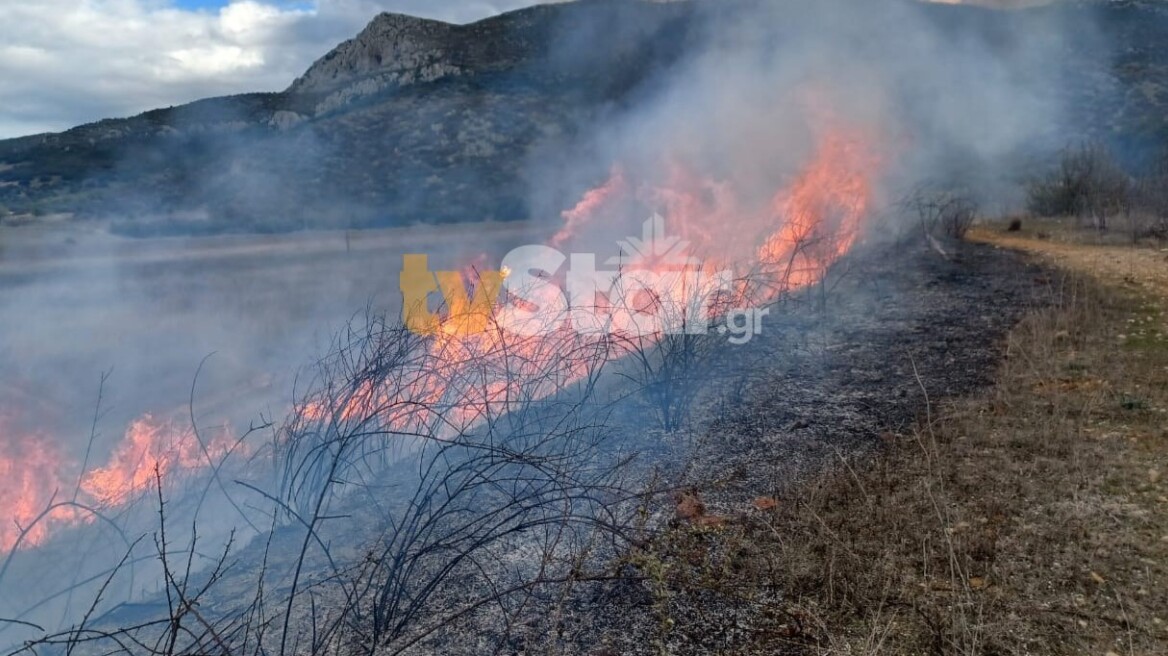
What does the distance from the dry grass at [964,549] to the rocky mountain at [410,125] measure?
11922mm

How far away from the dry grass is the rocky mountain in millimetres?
11922

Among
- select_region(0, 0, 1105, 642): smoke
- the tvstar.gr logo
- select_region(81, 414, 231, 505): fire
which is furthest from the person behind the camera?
select_region(0, 0, 1105, 642): smoke

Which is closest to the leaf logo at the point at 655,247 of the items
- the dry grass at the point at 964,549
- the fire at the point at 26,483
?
Result: the dry grass at the point at 964,549

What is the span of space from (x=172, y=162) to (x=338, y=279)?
11.8 m

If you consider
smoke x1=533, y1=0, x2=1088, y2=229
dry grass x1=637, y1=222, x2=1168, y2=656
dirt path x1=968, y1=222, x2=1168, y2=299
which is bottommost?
dry grass x1=637, y1=222, x2=1168, y2=656

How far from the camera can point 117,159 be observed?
20.3 meters

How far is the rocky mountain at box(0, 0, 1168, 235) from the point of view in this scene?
1928 centimetres

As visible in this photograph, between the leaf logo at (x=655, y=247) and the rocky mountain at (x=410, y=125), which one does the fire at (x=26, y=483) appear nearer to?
the leaf logo at (x=655, y=247)

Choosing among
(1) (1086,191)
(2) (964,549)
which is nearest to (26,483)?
(2) (964,549)

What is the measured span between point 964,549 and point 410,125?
30190 millimetres

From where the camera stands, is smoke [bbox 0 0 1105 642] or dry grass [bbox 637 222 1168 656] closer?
dry grass [bbox 637 222 1168 656]

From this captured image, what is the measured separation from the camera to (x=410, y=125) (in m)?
30.0

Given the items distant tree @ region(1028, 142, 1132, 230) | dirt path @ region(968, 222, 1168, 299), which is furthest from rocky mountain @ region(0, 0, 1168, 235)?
distant tree @ region(1028, 142, 1132, 230)

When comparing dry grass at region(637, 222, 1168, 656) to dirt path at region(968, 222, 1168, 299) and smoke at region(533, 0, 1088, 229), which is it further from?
smoke at region(533, 0, 1088, 229)
